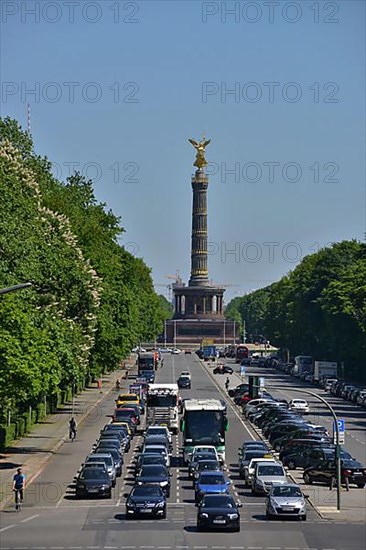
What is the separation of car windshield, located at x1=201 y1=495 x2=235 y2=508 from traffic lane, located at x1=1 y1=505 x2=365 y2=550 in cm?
79

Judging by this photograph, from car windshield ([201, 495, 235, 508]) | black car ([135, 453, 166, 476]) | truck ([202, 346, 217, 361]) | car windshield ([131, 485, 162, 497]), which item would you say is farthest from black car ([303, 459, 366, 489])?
truck ([202, 346, 217, 361])

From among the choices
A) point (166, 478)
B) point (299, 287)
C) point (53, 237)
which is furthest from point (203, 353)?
point (166, 478)

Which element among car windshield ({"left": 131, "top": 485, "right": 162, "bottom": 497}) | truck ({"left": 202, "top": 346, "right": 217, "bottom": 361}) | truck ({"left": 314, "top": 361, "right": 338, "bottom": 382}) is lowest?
car windshield ({"left": 131, "top": 485, "right": 162, "bottom": 497})

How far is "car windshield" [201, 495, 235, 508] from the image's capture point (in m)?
43.8

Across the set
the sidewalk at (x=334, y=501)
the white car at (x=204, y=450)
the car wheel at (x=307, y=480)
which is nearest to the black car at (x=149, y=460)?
the white car at (x=204, y=450)

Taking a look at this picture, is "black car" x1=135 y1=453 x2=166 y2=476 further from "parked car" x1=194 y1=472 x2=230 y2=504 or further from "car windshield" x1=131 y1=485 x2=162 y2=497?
"car windshield" x1=131 y1=485 x2=162 y2=497

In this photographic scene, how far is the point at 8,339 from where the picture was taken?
58062 millimetres

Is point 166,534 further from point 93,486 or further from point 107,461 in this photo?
point 107,461

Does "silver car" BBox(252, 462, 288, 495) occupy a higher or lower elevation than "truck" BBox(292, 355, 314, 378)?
lower

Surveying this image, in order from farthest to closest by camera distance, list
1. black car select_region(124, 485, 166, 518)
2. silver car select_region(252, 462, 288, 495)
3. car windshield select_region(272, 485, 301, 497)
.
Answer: silver car select_region(252, 462, 288, 495) < car windshield select_region(272, 485, 301, 497) < black car select_region(124, 485, 166, 518)

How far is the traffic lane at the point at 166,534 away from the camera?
39344mm

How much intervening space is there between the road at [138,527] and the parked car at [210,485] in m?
0.58

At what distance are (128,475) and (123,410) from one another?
23942mm

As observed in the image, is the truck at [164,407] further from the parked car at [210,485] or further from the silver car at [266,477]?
the parked car at [210,485]
